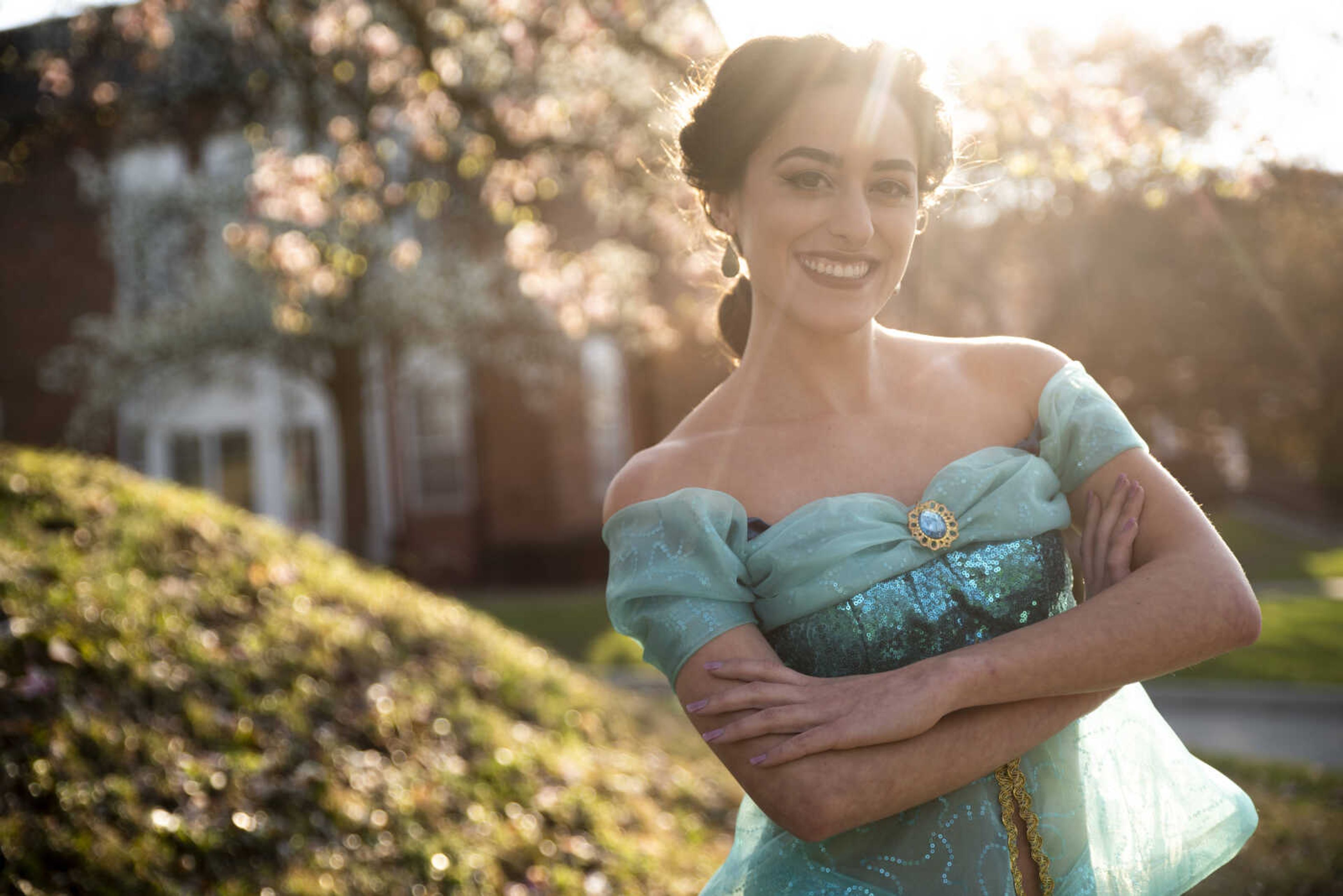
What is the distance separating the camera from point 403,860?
4.77 m

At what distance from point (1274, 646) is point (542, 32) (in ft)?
30.4

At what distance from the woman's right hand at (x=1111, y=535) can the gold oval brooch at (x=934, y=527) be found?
10.8 inches

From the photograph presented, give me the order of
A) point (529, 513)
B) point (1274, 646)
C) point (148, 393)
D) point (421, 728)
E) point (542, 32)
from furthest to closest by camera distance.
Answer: point (529, 513), point (148, 393), point (1274, 646), point (542, 32), point (421, 728)

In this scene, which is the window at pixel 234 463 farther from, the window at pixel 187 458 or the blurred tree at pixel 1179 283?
the blurred tree at pixel 1179 283

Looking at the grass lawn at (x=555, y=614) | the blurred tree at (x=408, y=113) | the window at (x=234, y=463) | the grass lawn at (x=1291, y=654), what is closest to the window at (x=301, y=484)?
the window at (x=234, y=463)

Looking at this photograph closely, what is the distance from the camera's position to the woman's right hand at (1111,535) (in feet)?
6.97

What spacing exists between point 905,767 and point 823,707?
17cm

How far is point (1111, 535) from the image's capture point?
2.15 meters

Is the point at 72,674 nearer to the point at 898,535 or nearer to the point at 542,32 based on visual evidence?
the point at 898,535

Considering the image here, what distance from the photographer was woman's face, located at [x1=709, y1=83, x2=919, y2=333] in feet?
7.07

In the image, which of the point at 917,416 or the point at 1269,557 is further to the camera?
the point at 1269,557

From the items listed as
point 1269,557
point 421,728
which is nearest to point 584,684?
point 421,728

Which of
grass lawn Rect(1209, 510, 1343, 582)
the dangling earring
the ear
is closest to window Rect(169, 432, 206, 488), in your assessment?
grass lawn Rect(1209, 510, 1343, 582)

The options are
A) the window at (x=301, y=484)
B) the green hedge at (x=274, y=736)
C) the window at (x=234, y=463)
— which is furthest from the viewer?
the window at (x=234, y=463)
